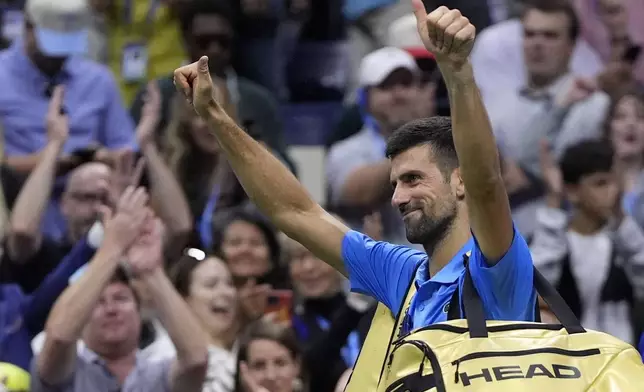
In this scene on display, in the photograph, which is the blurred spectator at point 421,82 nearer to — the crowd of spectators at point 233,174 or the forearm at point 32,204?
the crowd of spectators at point 233,174

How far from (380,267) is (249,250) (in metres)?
2.76

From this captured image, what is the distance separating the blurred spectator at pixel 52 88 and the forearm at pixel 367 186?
1131 mm

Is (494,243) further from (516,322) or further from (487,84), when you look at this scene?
(487,84)

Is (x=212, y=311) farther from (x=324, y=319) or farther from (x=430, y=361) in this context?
(x=430, y=361)

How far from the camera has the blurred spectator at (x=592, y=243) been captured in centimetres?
698

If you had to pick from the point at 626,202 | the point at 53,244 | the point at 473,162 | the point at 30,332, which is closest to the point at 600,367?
the point at 473,162

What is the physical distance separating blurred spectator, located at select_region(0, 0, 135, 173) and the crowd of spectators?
0.01 metres

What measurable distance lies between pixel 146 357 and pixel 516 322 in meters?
2.99

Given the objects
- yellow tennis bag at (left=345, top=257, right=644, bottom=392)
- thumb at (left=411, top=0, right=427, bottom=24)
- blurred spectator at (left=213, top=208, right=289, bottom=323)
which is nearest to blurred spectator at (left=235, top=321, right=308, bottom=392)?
blurred spectator at (left=213, top=208, right=289, bottom=323)

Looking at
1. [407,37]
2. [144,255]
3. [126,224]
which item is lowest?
[144,255]

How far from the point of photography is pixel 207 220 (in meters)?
7.25

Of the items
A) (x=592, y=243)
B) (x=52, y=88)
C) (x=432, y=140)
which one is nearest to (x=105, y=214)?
(x=52, y=88)

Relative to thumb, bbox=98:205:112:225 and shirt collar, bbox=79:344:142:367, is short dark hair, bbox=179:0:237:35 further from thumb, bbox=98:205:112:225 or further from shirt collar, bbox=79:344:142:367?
shirt collar, bbox=79:344:142:367

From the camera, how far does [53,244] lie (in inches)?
270
